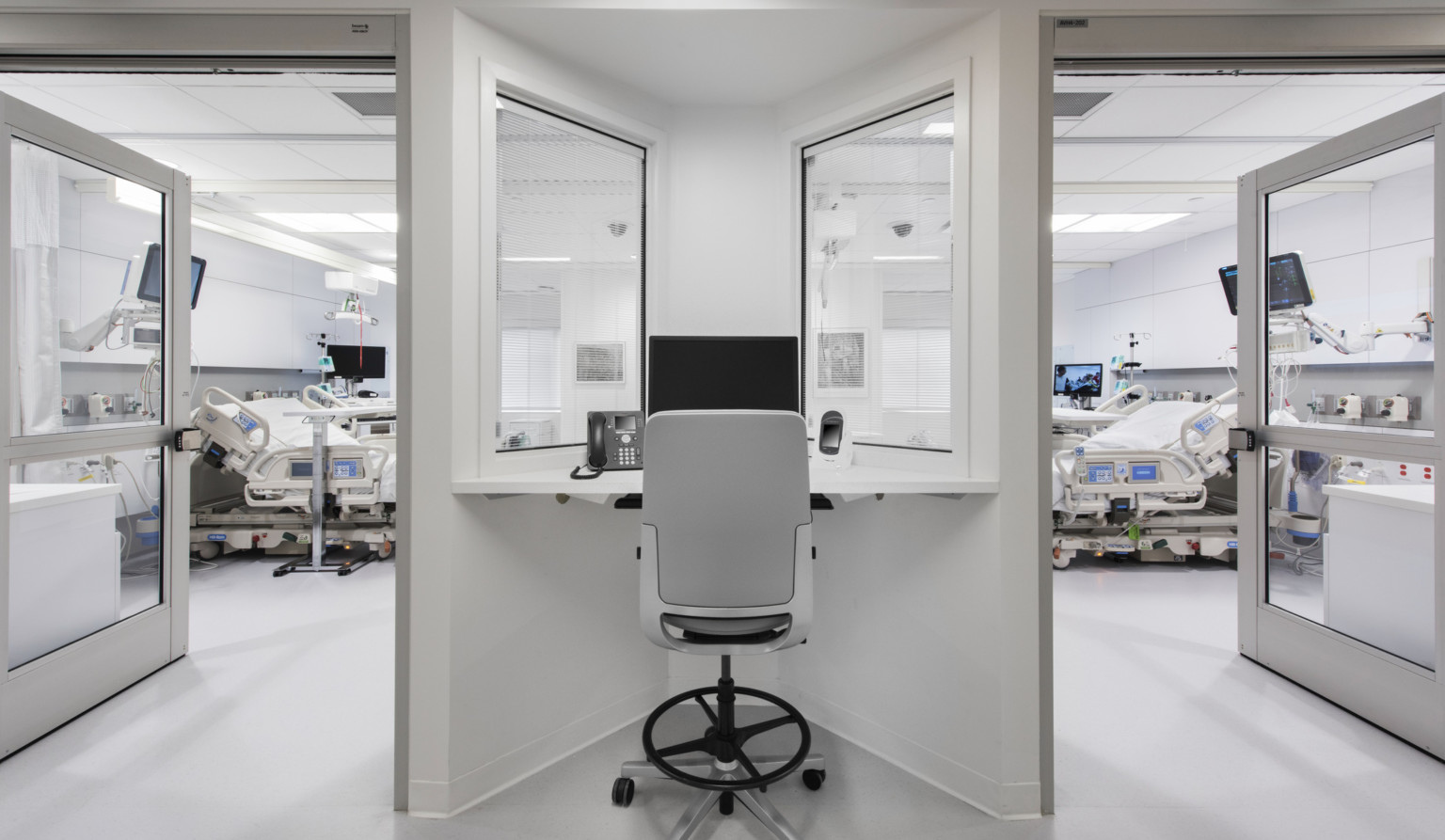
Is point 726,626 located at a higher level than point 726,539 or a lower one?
lower

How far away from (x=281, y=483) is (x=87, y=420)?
188 centimetres

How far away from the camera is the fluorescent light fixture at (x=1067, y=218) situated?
5738 mm

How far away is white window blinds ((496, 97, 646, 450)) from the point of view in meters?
2.07

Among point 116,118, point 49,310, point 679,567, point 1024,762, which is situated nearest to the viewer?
point 679,567

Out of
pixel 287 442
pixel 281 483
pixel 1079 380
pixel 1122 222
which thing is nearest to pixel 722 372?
pixel 281 483

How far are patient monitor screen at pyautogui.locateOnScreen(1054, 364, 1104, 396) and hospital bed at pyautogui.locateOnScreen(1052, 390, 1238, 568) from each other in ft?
9.35

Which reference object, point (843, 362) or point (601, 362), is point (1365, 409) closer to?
point (843, 362)

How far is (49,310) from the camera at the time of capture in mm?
2238

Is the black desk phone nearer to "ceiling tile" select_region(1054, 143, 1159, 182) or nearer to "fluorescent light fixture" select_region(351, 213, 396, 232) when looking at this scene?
"ceiling tile" select_region(1054, 143, 1159, 182)

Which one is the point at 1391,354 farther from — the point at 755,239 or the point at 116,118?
the point at 116,118

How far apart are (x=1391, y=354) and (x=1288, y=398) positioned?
375mm

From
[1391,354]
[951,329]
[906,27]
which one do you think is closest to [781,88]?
[906,27]

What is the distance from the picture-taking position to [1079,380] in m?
7.43

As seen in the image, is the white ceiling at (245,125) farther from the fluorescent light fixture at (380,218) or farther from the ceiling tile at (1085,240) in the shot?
the ceiling tile at (1085,240)
